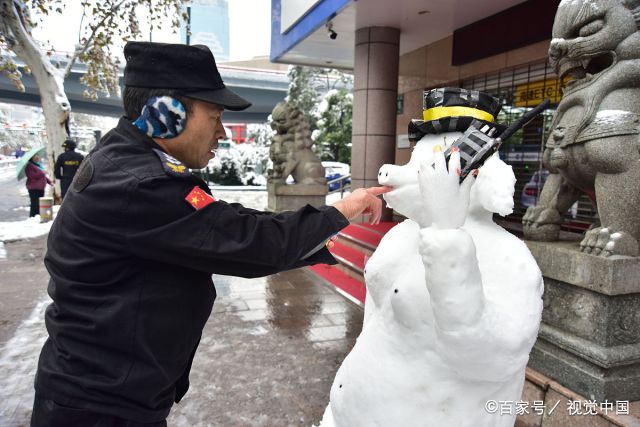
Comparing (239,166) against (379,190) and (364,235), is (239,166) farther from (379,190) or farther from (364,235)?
(379,190)

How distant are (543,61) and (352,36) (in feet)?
11.8

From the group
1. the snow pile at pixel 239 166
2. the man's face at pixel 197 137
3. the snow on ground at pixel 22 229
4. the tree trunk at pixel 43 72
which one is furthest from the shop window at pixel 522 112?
the snow pile at pixel 239 166

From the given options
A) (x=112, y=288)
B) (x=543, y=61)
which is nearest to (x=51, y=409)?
(x=112, y=288)

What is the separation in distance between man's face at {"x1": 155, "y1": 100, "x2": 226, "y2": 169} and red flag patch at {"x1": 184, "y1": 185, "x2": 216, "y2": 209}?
0.25 metres

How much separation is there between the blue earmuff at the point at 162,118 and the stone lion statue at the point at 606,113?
244 cm

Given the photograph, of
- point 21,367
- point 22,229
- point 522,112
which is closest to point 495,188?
point 21,367

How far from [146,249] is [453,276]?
882mm

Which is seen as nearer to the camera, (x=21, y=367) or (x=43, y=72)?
(x=21, y=367)

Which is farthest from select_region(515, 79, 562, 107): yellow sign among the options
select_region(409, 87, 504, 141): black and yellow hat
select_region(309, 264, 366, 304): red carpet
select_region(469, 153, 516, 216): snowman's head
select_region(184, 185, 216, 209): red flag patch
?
select_region(184, 185, 216, 209): red flag patch

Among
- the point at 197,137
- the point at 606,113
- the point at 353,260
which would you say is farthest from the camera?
the point at 353,260

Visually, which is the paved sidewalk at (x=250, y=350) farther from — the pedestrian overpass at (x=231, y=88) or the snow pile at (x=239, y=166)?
the pedestrian overpass at (x=231, y=88)

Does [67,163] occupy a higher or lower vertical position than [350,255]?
higher

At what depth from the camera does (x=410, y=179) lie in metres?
1.43

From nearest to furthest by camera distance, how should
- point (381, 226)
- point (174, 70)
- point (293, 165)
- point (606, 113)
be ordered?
point (174, 70), point (606, 113), point (381, 226), point (293, 165)
